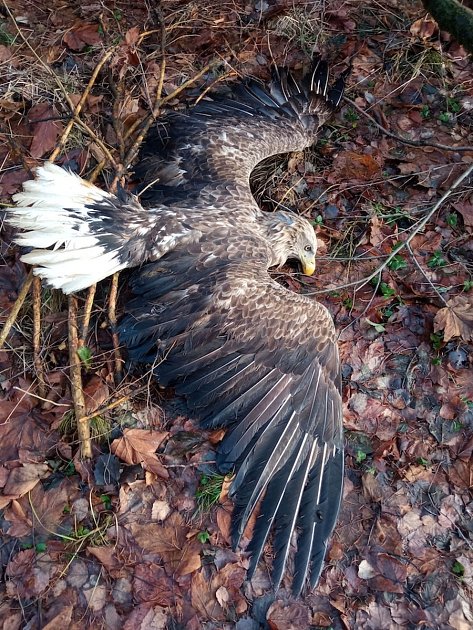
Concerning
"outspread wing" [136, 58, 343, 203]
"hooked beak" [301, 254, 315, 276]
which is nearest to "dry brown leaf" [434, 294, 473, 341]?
"hooked beak" [301, 254, 315, 276]

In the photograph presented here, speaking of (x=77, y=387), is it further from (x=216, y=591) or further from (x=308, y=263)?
(x=308, y=263)

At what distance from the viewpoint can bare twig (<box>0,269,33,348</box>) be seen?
3.26 metres

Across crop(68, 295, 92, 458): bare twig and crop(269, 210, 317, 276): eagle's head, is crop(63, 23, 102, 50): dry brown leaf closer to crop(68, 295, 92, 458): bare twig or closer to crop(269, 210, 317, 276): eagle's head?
crop(269, 210, 317, 276): eagle's head

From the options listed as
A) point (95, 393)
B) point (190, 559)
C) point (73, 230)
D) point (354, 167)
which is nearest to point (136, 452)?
point (95, 393)

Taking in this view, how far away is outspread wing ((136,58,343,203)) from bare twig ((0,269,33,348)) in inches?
39.7

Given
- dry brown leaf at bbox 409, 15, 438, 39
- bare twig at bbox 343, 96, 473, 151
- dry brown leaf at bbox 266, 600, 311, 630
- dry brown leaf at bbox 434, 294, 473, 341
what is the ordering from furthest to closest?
dry brown leaf at bbox 409, 15, 438, 39
bare twig at bbox 343, 96, 473, 151
dry brown leaf at bbox 434, 294, 473, 341
dry brown leaf at bbox 266, 600, 311, 630

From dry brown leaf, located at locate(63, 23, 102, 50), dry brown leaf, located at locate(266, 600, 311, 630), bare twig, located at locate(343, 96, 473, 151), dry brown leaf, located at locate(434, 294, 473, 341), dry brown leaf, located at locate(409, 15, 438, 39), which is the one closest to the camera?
dry brown leaf, located at locate(266, 600, 311, 630)

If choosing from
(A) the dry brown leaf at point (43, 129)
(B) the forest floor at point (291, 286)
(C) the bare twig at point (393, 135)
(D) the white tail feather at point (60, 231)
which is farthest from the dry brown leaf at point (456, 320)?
(A) the dry brown leaf at point (43, 129)

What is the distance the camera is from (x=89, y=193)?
129 inches

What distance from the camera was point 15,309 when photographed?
130 inches

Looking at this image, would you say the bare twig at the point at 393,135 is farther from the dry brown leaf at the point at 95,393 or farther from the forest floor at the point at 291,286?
the dry brown leaf at the point at 95,393

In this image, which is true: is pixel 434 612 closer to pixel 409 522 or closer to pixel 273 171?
pixel 409 522

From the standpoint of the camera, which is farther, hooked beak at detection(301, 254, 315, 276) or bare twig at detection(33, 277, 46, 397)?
hooked beak at detection(301, 254, 315, 276)

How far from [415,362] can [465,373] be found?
319 millimetres
